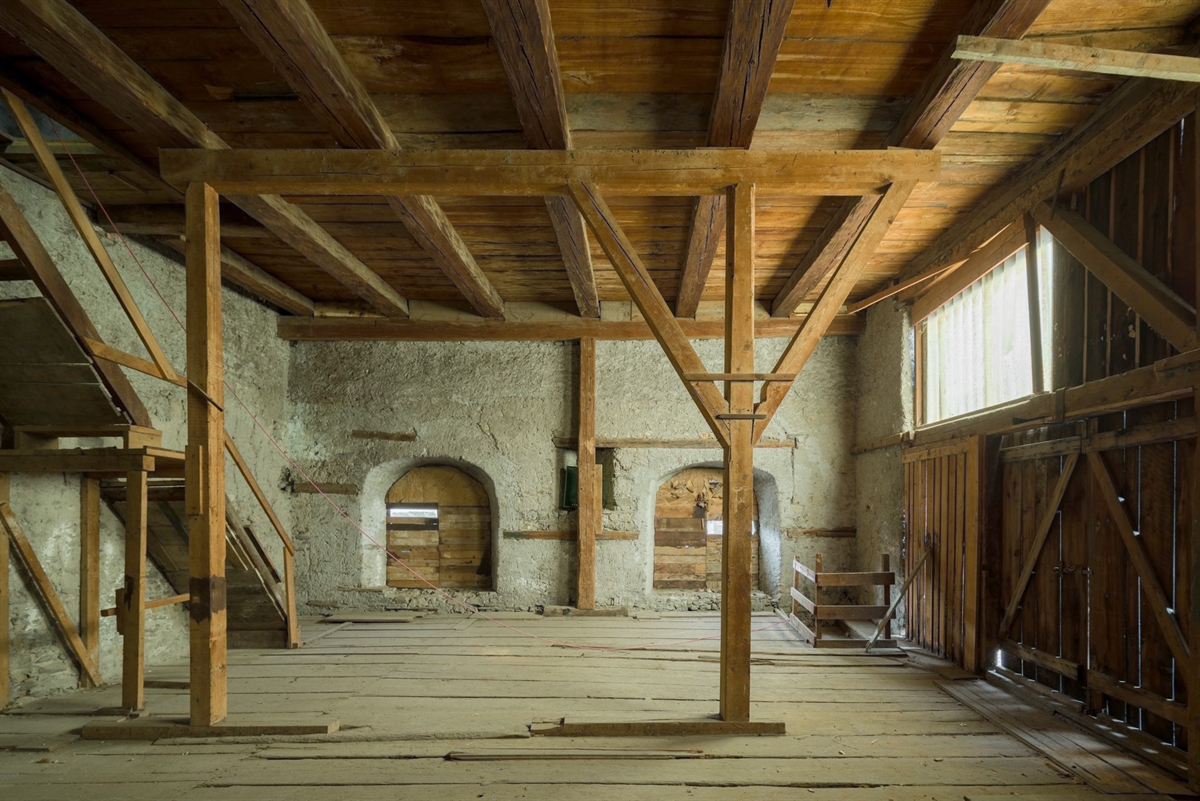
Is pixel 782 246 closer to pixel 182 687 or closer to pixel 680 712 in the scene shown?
pixel 680 712

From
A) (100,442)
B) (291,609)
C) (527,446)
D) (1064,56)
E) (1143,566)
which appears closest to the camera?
(1064,56)

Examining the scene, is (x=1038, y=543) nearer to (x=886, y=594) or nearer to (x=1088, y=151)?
(x=886, y=594)

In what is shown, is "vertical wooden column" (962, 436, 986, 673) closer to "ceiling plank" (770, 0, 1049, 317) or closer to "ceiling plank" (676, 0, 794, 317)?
"ceiling plank" (770, 0, 1049, 317)

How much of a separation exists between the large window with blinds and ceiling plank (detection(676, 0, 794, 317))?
1.98m


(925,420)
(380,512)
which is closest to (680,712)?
(925,420)

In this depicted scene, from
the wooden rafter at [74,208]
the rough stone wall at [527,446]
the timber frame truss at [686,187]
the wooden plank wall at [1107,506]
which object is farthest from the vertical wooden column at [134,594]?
the wooden plank wall at [1107,506]

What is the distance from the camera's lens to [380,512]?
7.35m

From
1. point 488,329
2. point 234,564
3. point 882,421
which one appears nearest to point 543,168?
point 234,564

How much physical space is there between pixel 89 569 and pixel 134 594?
944mm

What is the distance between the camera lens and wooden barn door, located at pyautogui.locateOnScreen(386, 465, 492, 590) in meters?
7.27

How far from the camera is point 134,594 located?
3611 mm

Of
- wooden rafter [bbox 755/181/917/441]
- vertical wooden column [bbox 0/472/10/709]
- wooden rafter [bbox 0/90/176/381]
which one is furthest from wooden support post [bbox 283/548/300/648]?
wooden rafter [bbox 755/181/917/441]

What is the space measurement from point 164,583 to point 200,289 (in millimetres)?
2759

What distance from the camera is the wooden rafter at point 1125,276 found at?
300cm
